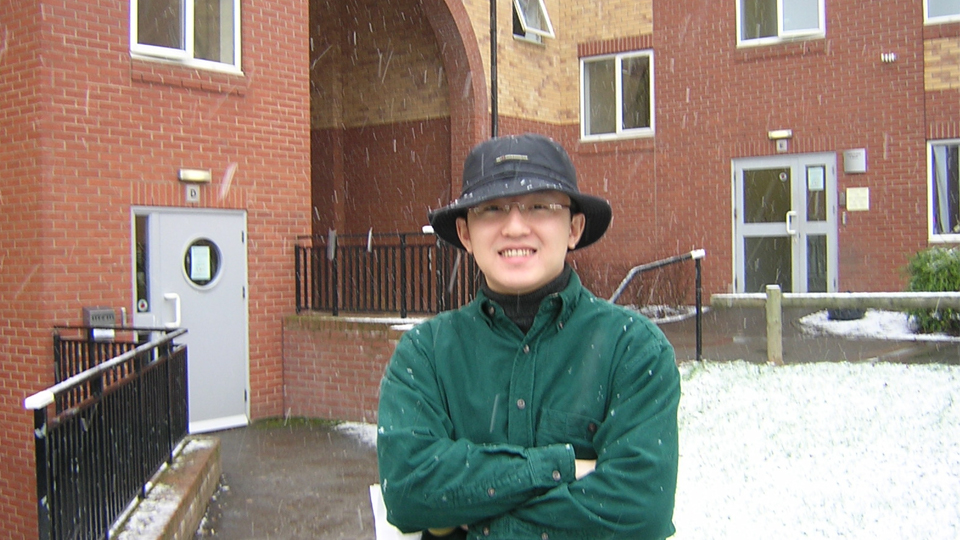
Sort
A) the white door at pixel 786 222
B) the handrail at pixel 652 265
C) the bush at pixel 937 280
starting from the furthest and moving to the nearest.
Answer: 1. the white door at pixel 786 222
2. the bush at pixel 937 280
3. the handrail at pixel 652 265

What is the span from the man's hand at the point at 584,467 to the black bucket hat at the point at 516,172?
0.63 metres

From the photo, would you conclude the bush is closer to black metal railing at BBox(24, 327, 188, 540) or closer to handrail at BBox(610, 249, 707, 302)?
handrail at BBox(610, 249, 707, 302)

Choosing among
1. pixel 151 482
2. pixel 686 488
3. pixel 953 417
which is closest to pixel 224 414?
pixel 151 482

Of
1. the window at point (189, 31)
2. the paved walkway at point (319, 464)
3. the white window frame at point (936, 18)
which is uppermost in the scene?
the white window frame at point (936, 18)

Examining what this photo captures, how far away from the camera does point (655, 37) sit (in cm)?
1557

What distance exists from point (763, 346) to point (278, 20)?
6791 millimetres

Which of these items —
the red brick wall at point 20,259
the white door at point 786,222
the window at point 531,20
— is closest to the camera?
the red brick wall at point 20,259

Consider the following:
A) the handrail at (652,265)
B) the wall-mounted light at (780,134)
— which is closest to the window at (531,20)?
the wall-mounted light at (780,134)

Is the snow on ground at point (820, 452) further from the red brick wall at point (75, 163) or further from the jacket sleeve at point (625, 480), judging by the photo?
the red brick wall at point (75, 163)

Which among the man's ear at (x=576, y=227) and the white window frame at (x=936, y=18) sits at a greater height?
the white window frame at (x=936, y=18)

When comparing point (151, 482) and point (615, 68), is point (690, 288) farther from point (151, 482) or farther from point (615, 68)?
point (151, 482)

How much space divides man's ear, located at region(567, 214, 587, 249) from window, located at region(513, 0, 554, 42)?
532 inches

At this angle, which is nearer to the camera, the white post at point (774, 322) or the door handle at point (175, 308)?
the white post at point (774, 322)

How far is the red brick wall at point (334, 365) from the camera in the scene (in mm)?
9422
